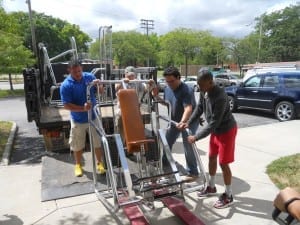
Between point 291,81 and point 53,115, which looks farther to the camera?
point 291,81

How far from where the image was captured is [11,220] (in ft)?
12.7

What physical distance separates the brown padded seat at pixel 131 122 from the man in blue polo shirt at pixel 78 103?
918mm

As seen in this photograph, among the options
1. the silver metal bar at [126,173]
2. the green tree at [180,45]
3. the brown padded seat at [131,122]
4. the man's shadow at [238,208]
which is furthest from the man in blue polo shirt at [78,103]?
the green tree at [180,45]

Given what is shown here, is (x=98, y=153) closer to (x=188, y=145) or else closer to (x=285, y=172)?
(x=188, y=145)

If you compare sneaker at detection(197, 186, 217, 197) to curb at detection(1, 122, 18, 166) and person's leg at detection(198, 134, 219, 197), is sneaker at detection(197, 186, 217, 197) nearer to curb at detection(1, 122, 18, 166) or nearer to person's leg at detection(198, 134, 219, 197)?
person's leg at detection(198, 134, 219, 197)

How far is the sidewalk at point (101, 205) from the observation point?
3822 millimetres

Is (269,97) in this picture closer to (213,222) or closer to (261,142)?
(261,142)

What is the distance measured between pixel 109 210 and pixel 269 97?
8.07 m

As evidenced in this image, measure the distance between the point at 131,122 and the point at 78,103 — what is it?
4.67 ft

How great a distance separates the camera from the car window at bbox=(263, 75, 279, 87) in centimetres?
1045

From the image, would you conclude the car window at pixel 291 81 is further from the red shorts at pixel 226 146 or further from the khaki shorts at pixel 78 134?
the khaki shorts at pixel 78 134

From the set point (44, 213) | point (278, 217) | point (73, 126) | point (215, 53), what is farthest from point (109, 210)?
point (215, 53)

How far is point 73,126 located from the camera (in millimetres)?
5055

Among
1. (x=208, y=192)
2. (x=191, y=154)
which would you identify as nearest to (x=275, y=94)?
(x=191, y=154)
